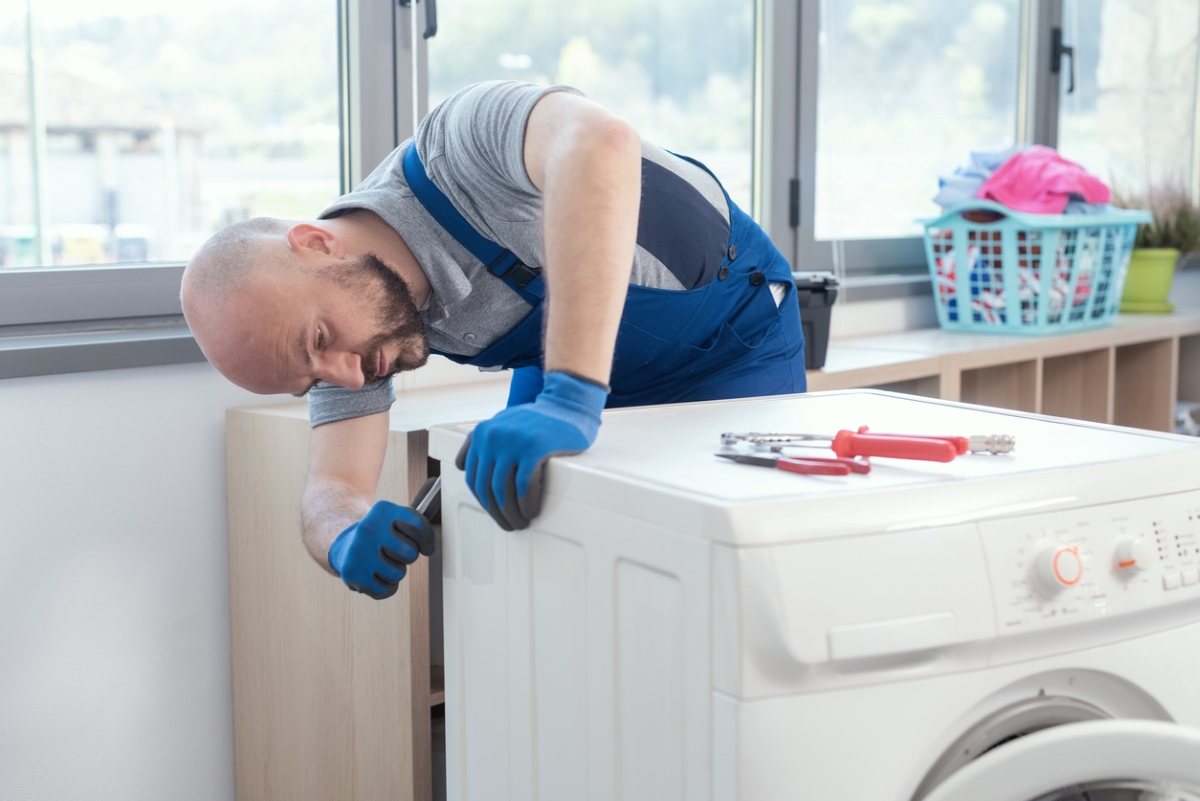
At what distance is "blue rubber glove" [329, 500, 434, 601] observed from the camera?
0.99m

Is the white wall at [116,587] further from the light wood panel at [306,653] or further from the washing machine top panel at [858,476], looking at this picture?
the washing machine top panel at [858,476]

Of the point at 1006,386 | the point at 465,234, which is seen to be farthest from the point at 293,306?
the point at 1006,386

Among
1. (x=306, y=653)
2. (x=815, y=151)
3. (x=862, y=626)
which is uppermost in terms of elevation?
(x=815, y=151)

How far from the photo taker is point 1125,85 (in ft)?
10.5

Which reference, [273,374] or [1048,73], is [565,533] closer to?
[273,374]

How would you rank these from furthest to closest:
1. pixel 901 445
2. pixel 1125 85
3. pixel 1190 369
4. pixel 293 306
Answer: pixel 1125 85 → pixel 1190 369 → pixel 293 306 → pixel 901 445

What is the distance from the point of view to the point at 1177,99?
3.33 m

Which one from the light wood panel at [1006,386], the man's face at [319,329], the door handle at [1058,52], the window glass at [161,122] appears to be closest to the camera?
the man's face at [319,329]

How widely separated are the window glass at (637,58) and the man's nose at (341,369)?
34.0 inches

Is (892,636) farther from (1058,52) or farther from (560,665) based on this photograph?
(1058,52)

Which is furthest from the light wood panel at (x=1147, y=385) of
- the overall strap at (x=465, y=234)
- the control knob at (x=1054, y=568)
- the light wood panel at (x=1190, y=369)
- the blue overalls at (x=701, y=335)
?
the control knob at (x=1054, y=568)

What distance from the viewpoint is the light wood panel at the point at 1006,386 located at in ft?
7.41

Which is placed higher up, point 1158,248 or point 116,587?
point 1158,248

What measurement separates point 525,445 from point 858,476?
240 millimetres
